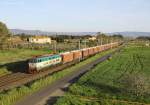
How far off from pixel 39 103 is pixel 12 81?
38.5 feet

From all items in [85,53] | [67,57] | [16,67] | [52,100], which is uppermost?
[52,100]

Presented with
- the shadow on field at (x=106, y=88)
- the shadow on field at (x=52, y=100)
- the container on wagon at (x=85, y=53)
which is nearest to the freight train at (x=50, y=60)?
the container on wagon at (x=85, y=53)

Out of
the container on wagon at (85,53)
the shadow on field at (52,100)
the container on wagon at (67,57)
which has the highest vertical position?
the shadow on field at (52,100)

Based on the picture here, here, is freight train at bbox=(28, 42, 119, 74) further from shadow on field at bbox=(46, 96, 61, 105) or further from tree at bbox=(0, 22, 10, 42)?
tree at bbox=(0, 22, 10, 42)

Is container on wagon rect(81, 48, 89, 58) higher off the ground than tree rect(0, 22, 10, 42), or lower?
lower

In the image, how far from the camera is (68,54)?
52.0 m

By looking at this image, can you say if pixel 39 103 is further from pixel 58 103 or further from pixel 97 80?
pixel 97 80

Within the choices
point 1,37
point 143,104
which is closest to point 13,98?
point 143,104

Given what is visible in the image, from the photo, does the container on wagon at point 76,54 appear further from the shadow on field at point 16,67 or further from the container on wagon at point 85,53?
the shadow on field at point 16,67

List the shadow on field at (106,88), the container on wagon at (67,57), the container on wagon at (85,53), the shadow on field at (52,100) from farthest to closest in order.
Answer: the container on wagon at (85,53), the container on wagon at (67,57), the shadow on field at (106,88), the shadow on field at (52,100)

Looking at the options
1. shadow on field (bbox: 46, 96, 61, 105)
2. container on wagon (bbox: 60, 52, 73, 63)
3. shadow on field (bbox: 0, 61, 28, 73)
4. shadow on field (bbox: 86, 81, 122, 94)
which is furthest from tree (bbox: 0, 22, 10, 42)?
shadow on field (bbox: 46, 96, 61, 105)

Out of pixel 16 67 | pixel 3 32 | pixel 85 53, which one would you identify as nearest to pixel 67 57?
pixel 16 67

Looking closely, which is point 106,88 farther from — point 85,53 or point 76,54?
point 85,53

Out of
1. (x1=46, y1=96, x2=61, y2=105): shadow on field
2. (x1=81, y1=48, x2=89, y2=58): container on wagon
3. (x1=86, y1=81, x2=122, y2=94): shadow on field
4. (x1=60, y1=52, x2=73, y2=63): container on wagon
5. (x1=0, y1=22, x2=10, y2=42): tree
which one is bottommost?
(x1=81, y1=48, x2=89, y2=58): container on wagon
